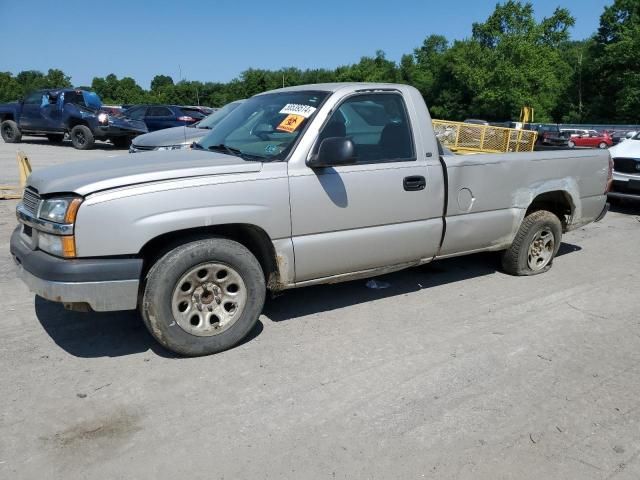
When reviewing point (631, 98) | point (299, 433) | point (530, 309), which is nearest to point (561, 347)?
point (530, 309)

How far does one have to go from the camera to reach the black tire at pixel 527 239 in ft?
18.2

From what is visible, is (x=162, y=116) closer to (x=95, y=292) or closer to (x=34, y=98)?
(x=34, y=98)

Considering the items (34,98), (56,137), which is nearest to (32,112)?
(34,98)

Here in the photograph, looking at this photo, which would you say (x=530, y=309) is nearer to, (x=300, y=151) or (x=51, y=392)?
(x=300, y=151)

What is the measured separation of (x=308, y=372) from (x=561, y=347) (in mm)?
1898

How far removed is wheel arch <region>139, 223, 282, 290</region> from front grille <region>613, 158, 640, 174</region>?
7770 mm

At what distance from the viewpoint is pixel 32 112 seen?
19.1 meters

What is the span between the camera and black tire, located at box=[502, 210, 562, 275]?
5.55m

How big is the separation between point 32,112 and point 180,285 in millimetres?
18456

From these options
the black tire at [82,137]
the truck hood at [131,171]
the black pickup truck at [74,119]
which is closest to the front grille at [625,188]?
the truck hood at [131,171]

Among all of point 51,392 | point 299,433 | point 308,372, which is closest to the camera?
point 299,433

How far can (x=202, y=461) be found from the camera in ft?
9.02

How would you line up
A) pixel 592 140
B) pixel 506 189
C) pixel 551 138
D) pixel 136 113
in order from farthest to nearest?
1. pixel 592 140
2. pixel 551 138
3. pixel 136 113
4. pixel 506 189

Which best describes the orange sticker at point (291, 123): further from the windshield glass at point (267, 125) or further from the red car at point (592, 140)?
the red car at point (592, 140)
